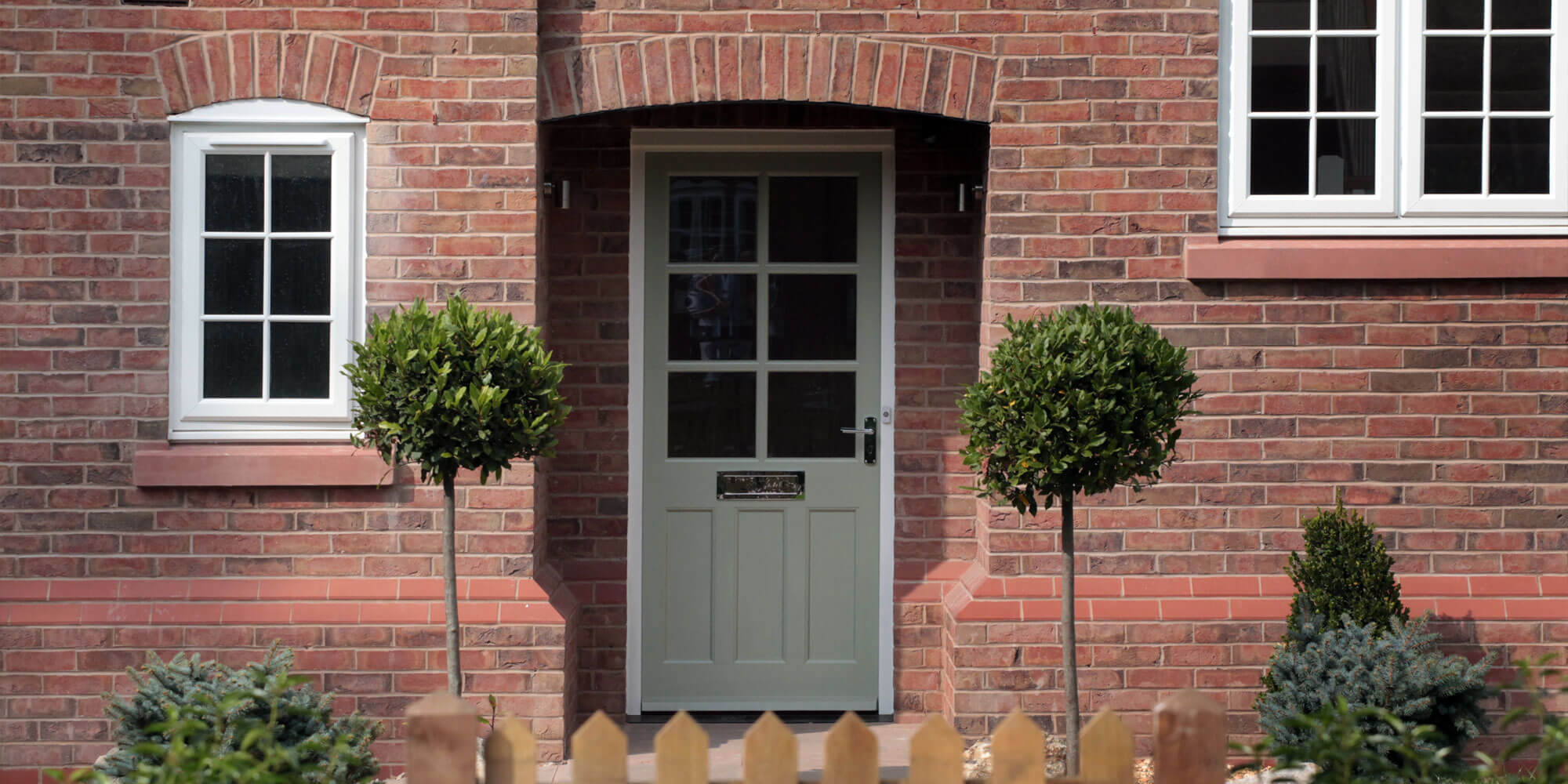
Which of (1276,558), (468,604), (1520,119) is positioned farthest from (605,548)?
(1520,119)

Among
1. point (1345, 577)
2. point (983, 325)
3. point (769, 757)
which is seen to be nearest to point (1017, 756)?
point (769, 757)

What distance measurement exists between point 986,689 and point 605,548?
6.13 feet

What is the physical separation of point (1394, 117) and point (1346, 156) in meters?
0.25

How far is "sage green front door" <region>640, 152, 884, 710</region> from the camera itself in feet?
20.8

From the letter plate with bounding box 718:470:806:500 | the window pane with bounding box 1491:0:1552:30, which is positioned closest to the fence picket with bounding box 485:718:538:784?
the letter plate with bounding box 718:470:806:500

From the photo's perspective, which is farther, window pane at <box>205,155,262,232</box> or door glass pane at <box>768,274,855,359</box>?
door glass pane at <box>768,274,855,359</box>

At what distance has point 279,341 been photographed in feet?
18.4

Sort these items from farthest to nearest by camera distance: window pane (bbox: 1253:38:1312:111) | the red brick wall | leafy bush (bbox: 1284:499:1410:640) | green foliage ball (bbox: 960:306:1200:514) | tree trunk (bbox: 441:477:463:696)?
the red brick wall < window pane (bbox: 1253:38:1312:111) < leafy bush (bbox: 1284:499:1410:640) < tree trunk (bbox: 441:477:463:696) < green foliage ball (bbox: 960:306:1200:514)

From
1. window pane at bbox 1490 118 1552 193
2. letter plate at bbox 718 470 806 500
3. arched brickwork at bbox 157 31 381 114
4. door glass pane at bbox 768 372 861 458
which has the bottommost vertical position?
letter plate at bbox 718 470 806 500

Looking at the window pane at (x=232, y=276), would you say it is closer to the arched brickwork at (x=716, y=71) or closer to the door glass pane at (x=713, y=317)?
the arched brickwork at (x=716, y=71)

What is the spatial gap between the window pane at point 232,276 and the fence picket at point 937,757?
407 cm

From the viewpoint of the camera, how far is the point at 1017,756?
2510 mm

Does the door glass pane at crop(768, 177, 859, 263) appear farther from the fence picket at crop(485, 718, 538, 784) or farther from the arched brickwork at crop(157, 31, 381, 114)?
the fence picket at crop(485, 718, 538, 784)

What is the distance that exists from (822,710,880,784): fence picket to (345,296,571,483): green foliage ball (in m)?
2.25
